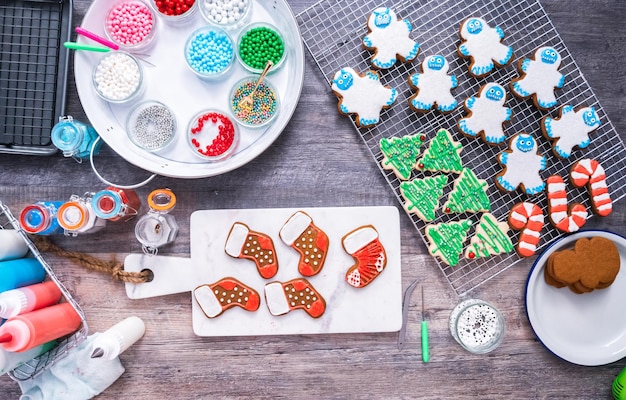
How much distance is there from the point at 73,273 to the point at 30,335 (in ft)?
1.19

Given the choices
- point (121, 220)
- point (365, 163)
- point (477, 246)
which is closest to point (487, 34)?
point (365, 163)

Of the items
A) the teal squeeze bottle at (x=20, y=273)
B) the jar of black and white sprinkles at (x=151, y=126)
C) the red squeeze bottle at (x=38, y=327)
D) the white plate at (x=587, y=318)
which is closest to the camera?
the red squeeze bottle at (x=38, y=327)

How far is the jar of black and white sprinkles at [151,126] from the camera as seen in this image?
1910 millimetres

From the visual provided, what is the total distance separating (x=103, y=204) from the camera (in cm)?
187

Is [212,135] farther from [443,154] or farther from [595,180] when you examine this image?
[595,180]

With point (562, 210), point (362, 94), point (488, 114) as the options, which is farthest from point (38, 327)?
point (562, 210)

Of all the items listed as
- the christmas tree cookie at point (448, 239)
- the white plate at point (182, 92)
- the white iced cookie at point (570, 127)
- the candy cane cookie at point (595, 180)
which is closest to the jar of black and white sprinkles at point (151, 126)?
the white plate at point (182, 92)

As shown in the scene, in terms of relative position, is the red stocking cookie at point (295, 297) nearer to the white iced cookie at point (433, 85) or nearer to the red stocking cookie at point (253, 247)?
the red stocking cookie at point (253, 247)

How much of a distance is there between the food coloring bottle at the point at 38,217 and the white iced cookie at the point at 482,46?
1563 mm

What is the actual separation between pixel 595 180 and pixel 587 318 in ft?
1.72

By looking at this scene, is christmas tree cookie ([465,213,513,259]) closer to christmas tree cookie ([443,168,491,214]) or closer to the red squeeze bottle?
christmas tree cookie ([443,168,491,214])

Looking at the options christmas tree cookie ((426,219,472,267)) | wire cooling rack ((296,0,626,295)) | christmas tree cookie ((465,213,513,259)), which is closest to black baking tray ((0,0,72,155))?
wire cooling rack ((296,0,626,295))

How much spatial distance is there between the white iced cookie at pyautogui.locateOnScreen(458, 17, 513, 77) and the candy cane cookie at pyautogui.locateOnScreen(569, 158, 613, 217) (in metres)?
0.46

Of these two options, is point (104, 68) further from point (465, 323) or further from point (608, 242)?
point (608, 242)
